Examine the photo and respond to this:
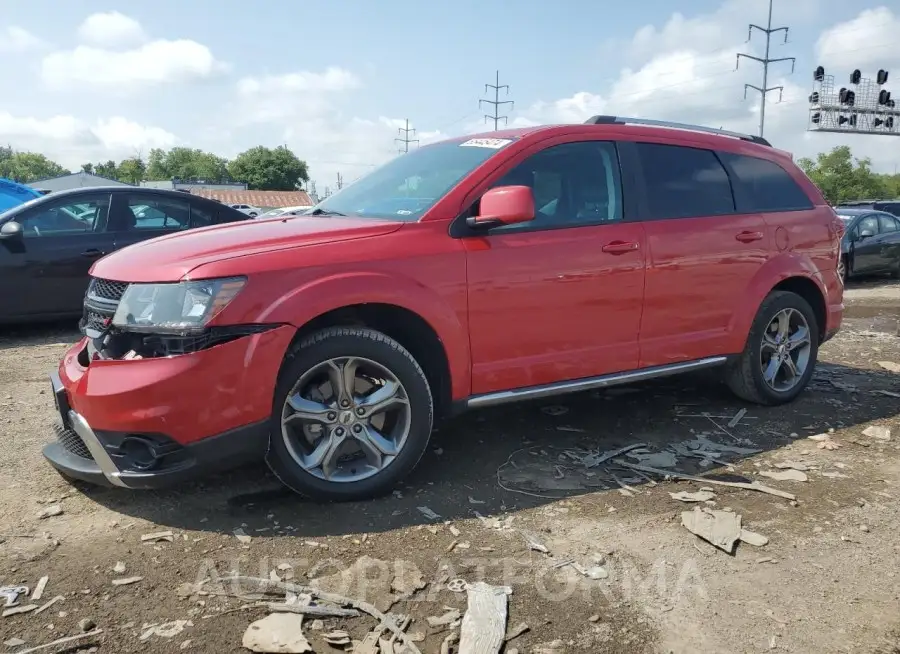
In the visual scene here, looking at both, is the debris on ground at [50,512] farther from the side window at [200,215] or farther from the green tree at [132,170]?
the green tree at [132,170]

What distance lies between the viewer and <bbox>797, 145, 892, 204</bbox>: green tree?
7700cm

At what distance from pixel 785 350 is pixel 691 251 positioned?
1.31m

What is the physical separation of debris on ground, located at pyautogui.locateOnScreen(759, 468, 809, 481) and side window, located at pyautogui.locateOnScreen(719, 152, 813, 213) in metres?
1.76

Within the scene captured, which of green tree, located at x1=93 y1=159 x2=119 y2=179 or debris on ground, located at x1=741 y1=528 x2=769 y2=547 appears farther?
green tree, located at x1=93 y1=159 x2=119 y2=179

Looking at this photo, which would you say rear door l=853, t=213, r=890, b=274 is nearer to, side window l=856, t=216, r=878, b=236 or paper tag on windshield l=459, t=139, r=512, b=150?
side window l=856, t=216, r=878, b=236

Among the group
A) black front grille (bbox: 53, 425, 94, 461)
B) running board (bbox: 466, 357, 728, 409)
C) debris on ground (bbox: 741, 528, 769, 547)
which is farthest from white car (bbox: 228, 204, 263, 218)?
debris on ground (bbox: 741, 528, 769, 547)

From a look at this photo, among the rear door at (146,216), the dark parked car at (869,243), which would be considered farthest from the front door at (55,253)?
the dark parked car at (869,243)

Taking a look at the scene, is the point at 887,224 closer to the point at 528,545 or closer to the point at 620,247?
the point at 620,247

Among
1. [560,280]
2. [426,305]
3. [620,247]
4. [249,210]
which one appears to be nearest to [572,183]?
[620,247]

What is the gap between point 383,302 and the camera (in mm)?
3346

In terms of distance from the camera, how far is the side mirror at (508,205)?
11.3 feet

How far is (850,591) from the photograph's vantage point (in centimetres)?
272

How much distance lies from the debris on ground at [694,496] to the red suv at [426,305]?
2.54ft

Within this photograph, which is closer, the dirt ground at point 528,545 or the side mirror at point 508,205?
the dirt ground at point 528,545
